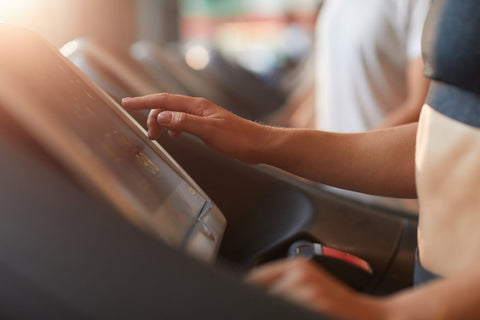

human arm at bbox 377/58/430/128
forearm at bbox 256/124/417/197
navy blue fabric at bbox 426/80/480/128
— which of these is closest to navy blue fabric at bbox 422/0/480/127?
navy blue fabric at bbox 426/80/480/128

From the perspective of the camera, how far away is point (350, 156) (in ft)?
2.65

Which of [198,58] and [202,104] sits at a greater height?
[202,104]

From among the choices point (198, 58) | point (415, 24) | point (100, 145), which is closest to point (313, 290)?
point (100, 145)

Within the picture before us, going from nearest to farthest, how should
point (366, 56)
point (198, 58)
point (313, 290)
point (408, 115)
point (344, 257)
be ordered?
1. point (313, 290)
2. point (344, 257)
3. point (408, 115)
4. point (366, 56)
5. point (198, 58)

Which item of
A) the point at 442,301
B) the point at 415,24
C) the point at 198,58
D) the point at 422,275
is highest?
the point at 442,301

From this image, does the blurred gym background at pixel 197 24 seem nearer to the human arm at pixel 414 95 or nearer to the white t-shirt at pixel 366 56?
the white t-shirt at pixel 366 56

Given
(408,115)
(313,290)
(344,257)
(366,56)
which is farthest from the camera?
(366,56)

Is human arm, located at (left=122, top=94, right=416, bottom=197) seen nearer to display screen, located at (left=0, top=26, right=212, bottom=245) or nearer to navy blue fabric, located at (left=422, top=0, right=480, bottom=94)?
display screen, located at (left=0, top=26, right=212, bottom=245)

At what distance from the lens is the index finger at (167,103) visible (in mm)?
796

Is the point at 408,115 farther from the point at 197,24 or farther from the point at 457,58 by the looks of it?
the point at 197,24

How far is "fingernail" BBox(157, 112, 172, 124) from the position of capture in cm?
77

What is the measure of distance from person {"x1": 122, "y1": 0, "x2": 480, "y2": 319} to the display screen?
8 centimetres

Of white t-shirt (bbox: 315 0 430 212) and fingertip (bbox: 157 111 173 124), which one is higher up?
fingertip (bbox: 157 111 173 124)

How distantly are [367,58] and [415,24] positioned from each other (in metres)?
0.18
